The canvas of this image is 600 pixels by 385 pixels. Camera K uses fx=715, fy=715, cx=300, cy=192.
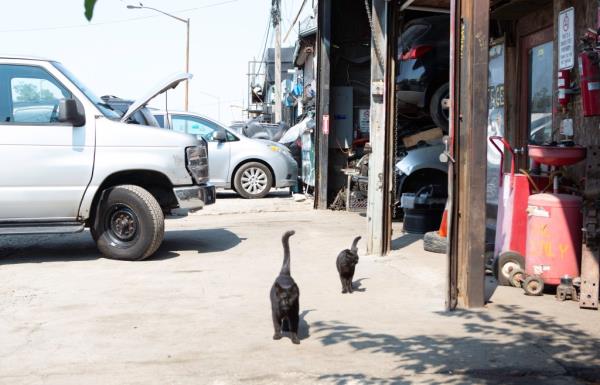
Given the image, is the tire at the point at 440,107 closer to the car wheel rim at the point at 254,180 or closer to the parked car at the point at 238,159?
the parked car at the point at 238,159

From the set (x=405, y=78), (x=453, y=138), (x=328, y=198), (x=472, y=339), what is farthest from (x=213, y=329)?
(x=328, y=198)

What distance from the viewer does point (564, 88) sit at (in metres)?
6.64

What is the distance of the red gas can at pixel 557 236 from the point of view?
5.88 m

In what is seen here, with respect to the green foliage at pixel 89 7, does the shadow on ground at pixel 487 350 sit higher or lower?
lower

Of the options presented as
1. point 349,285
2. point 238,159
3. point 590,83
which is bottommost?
point 349,285

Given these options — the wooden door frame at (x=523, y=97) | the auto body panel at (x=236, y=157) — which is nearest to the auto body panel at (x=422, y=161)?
the wooden door frame at (x=523, y=97)

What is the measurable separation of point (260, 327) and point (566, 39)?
397 centimetres

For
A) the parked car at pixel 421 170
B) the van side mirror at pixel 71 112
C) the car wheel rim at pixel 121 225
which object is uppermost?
the van side mirror at pixel 71 112

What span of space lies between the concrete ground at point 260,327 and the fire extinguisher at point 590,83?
164cm

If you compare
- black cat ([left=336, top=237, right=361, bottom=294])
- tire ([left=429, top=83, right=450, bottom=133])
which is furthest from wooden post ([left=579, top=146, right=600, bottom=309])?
tire ([left=429, top=83, right=450, bottom=133])

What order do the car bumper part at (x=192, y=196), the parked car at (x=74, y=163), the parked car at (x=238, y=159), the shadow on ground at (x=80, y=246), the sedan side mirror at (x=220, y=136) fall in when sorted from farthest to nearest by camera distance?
the parked car at (x=238, y=159) < the sedan side mirror at (x=220, y=136) < the shadow on ground at (x=80, y=246) < the car bumper part at (x=192, y=196) < the parked car at (x=74, y=163)

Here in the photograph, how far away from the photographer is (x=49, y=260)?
8188 mm

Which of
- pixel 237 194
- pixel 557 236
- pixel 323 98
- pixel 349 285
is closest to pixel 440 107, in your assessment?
pixel 323 98

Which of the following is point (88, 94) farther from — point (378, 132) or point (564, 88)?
point (564, 88)
